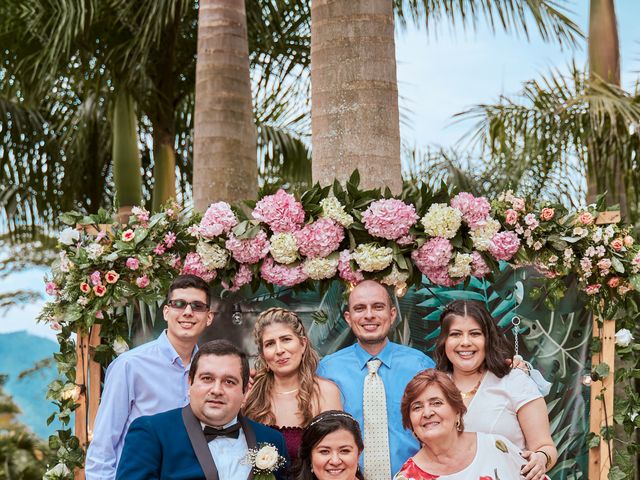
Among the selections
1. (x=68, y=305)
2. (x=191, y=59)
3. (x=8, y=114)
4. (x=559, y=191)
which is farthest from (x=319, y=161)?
(x=8, y=114)

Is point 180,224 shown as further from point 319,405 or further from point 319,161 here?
point 319,405

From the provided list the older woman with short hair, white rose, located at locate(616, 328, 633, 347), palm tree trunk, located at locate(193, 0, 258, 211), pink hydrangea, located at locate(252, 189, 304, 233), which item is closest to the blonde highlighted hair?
the older woman with short hair

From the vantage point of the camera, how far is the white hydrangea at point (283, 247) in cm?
574

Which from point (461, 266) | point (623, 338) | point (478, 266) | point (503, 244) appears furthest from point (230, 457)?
point (623, 338)

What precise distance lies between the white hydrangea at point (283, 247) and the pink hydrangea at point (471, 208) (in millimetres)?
1046

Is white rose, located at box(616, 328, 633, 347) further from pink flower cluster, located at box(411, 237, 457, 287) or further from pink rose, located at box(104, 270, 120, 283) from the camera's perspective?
pink rose, located at box(104, 270, 120, 283)

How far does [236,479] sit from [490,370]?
166cm

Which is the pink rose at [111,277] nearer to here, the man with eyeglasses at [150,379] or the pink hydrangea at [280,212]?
the man with eyeglasses at [150,379]

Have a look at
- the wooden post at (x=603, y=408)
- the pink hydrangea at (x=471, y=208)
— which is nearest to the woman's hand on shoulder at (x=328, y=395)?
the pink hydrangea at (x=471, y=208)

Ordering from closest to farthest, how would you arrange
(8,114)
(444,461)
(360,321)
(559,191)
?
(444,461) < (360,321) < (559,191) < (8,114)

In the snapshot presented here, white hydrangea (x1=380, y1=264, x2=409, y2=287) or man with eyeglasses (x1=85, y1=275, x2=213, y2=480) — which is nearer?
man with eyeglasses (x1=85, y1=275, x2=213, y2=480)

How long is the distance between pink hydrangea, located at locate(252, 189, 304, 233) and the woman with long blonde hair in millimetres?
883

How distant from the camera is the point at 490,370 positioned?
5.01m

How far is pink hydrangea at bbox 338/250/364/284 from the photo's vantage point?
5.81 metres
